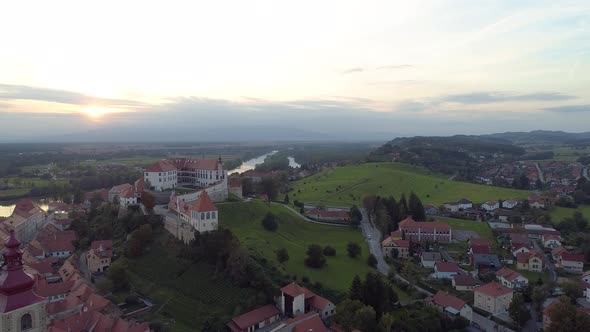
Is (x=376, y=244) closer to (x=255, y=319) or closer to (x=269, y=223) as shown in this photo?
(x=269, y=223)

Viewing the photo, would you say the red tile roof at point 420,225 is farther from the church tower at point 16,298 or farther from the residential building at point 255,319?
the church tower at point 16,298

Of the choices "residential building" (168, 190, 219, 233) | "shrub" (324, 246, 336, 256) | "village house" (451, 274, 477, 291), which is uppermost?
"residential building" (168, 190, 219, 233)

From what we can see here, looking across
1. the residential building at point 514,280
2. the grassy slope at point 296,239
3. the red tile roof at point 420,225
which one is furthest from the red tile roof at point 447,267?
the red tile roof at point 420,225

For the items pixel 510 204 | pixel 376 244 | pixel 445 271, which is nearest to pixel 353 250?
pixel 376 244

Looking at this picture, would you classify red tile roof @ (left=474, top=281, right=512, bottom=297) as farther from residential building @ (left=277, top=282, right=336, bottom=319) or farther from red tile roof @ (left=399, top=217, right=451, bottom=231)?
red tile roof @ (left=399, top=217, right=451, bottom=231)

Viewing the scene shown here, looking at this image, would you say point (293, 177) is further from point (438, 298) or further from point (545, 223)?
point (438, 298)

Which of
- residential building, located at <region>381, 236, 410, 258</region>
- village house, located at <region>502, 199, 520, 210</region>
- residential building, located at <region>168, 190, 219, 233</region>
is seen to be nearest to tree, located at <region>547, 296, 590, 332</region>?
residential building, located at <region>381, 236, 410, 258</region>
